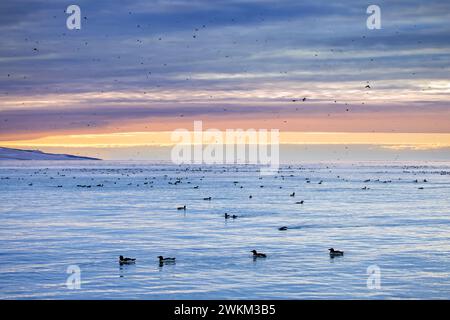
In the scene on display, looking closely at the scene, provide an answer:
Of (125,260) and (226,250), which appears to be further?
(226,250)

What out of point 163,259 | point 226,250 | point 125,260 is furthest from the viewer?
point 226,250

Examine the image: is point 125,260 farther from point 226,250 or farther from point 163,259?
point 226,250

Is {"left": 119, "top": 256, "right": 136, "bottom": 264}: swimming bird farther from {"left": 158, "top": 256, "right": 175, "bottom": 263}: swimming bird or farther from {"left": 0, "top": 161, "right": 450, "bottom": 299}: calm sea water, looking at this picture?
{"left": 158, "top": 256, "right": 175, "bottom": 263}: swimming bird

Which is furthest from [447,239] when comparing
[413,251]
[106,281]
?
[106,281]

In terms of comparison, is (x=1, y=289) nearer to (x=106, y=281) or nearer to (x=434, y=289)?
(x=106, y=281)

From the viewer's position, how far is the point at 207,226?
47.4m

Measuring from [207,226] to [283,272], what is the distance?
18.9 m

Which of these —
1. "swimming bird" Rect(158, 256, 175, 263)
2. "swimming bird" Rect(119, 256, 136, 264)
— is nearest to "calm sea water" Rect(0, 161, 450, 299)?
"swimming bird" Rect(158, 256, 175, 263)

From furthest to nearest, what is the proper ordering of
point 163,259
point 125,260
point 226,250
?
point 226,250
point 163,259
point 125,260

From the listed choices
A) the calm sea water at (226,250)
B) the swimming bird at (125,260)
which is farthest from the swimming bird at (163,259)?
the swimming bird at (125,260)

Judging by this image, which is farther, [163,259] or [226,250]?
[226,250]

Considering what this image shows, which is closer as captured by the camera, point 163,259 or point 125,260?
point 125,260

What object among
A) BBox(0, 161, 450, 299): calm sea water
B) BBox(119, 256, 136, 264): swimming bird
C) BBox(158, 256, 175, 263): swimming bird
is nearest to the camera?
BBox(0, 161, 450, 299): calm sea water

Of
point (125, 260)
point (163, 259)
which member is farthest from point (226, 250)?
point (125, 260)
